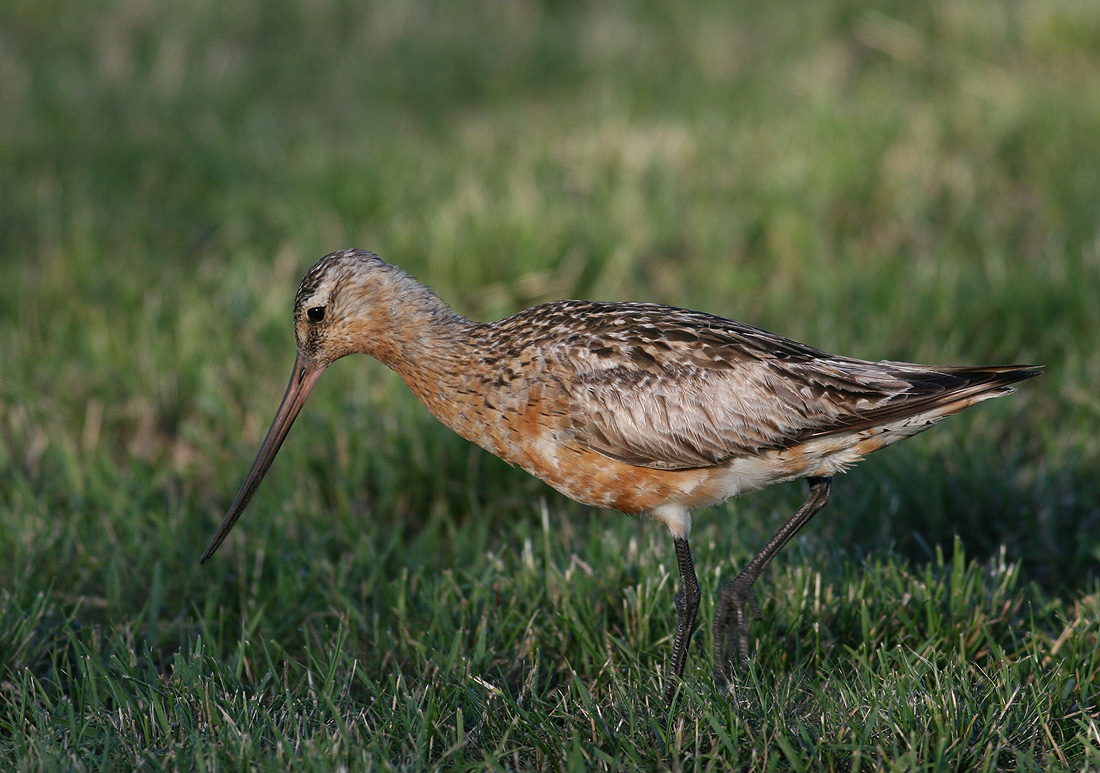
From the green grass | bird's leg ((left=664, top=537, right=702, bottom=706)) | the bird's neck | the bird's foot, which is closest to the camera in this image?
the green grass

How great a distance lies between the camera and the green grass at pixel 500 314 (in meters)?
3.45

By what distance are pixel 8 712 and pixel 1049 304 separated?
5120 millimetres

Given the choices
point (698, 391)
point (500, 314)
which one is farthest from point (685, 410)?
point (500, 314)

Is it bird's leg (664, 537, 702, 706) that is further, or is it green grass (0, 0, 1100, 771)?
bird's leg (664, 537, 702, 706)

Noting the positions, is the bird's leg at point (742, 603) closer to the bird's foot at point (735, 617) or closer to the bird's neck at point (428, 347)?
the bird's foot at point (735, 617)

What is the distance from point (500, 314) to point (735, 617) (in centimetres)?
278

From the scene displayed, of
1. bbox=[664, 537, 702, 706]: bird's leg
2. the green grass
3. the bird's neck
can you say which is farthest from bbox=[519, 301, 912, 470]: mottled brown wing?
the green grass

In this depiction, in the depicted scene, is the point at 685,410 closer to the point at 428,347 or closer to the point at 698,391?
the point at 698,391

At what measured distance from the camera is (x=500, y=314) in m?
6.34

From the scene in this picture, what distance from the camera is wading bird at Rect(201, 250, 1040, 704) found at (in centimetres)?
385

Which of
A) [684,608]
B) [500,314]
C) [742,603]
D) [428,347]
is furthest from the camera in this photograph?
[500,314]

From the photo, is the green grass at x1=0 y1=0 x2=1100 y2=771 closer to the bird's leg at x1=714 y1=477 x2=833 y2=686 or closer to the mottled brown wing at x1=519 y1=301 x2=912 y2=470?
the bird's leg at x1=714 y1=477 x2=833 y2=686

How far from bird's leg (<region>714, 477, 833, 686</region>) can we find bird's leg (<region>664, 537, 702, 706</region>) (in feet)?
0.37

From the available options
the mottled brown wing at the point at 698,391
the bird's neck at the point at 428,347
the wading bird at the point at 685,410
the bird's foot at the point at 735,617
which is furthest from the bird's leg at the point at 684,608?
the bird's neck at the point at 428,347
